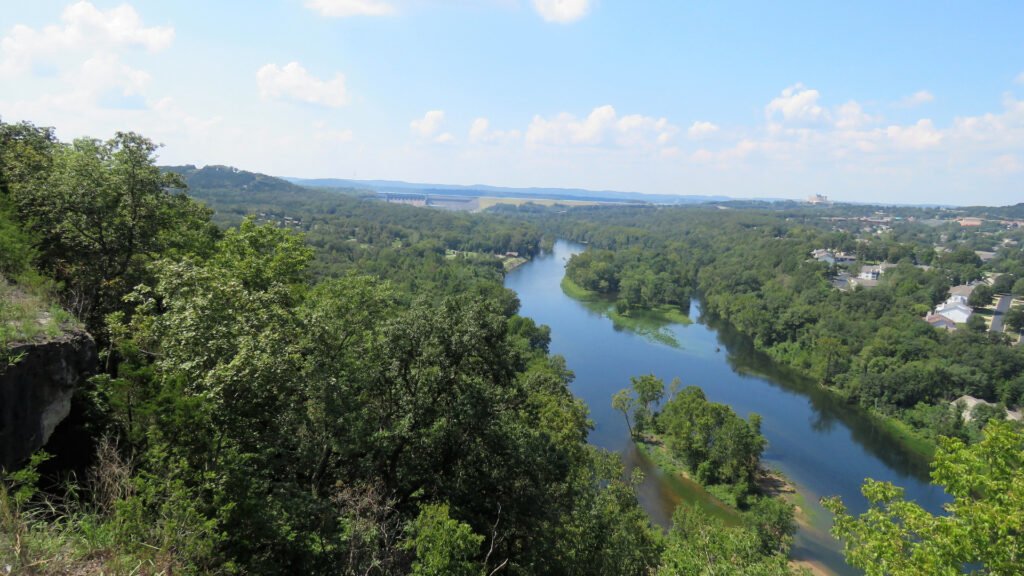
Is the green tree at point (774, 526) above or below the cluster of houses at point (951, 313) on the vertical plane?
below

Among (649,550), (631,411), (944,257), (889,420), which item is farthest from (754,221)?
(649,550)

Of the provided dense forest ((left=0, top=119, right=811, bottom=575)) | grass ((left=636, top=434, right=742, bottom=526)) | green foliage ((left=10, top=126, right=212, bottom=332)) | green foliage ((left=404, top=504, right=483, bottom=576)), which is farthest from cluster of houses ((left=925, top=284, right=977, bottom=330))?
green foliage ((left=10, top=126, right=212, bottom=332))

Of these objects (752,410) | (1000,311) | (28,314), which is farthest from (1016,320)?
(28,314)

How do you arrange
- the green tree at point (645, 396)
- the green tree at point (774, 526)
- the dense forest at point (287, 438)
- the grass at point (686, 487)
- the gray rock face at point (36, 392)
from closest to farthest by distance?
the dense forest at point (287, 438)
the gray rock face at point (36, 392)
the green tree at point (774, 526)
the grass at point (686, 487)
the green tree at point (645, 396)

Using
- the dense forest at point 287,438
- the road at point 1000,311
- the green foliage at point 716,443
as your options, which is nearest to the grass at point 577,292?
the road at point 1000,311

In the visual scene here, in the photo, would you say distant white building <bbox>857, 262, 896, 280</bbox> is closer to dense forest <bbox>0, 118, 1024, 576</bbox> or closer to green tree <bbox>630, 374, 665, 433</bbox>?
green tree <bbox>630, 374, 665, 433</bbox>

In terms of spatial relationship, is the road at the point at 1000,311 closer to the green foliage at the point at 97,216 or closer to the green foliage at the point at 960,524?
the green foliage at the point at 960,524
